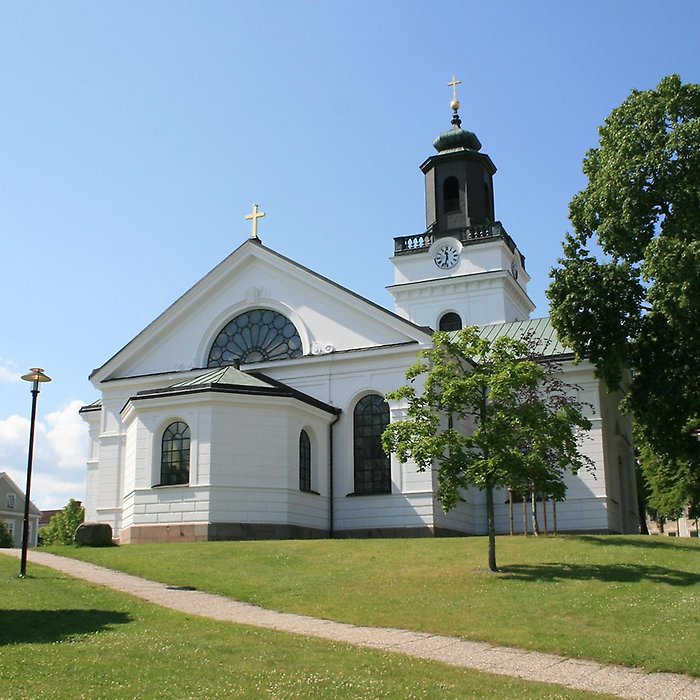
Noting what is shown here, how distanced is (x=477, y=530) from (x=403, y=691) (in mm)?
23595

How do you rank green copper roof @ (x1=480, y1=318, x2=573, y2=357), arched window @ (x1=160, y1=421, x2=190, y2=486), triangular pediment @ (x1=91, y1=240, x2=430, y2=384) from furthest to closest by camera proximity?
1. green copper roof @ (x1=480, y1=318, x2=573, y2=357)
2. triangular pediment @ (x1=91, y1=240, x2=430, y2=384)
3. arched window @ (x1=160, y1=421, x2=190, y2=486)

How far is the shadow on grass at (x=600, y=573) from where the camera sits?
64.0 feet

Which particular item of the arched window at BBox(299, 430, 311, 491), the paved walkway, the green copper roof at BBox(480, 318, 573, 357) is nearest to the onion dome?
the green copper roof at BBox(480, 318, 573, 357)

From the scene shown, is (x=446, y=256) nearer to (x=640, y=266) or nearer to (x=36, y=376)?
(x=640, y=266)

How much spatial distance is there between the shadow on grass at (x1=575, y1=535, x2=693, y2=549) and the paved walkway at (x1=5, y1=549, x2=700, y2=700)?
39.0ft

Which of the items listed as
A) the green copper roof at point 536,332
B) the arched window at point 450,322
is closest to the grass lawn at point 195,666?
the green copper roof at point 536,332

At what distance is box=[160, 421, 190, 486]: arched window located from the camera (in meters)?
30.8

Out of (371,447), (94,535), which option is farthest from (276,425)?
(94,535)

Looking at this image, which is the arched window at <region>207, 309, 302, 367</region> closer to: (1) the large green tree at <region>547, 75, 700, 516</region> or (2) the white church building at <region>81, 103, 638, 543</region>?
(2) the white church building at <region>81, 103, 638, 543</region>

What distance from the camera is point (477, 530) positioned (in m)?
34.2

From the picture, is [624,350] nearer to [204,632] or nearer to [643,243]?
[643,243]

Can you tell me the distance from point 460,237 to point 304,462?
22.5m

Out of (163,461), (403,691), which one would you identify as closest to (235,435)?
(163,461)

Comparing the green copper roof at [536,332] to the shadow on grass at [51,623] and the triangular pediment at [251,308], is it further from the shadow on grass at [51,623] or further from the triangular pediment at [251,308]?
the shadow on grass at [51,623]
